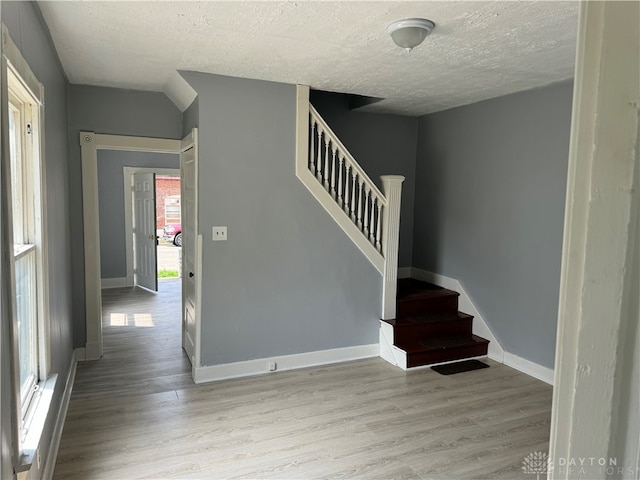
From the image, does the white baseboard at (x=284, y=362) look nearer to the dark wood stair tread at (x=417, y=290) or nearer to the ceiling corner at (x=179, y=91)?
the dark wood stair tread at (x=417, y=290)

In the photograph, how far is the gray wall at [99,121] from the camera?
3686mm

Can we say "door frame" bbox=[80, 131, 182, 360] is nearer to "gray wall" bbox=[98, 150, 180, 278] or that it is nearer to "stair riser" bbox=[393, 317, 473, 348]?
"stair riser" bbox=[393, 317, 473, 348]

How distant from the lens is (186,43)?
8.66 feet

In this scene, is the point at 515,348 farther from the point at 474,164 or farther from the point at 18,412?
the point at 18,412

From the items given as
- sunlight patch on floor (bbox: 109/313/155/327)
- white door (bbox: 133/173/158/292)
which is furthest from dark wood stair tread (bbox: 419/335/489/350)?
white door (bbox: 133/173/158/292)

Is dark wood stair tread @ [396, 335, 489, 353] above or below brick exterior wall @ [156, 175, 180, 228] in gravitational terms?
below

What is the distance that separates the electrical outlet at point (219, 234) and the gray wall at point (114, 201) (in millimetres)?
3999

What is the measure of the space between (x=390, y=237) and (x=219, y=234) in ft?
5.18

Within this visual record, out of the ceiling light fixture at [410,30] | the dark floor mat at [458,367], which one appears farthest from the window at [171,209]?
the ceiling light fixture at [410,30]

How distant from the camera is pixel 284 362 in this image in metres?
3.79

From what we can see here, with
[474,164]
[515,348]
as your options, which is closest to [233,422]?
[515,348]

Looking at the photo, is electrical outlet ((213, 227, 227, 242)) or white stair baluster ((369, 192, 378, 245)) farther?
white stair baluster ((369, 192, 378, 245))

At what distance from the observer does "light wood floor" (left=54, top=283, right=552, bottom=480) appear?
8.07ft

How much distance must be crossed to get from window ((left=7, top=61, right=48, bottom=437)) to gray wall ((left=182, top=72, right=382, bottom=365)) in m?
1.34
